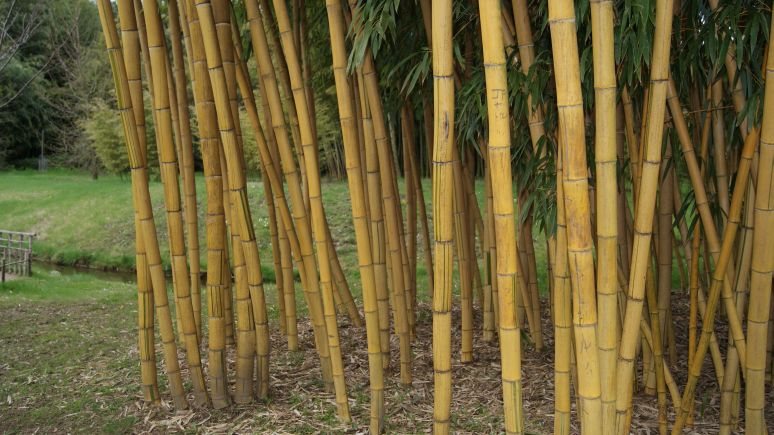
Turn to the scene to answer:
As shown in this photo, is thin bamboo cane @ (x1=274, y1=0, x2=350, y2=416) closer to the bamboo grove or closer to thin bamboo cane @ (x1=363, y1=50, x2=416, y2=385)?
the bamboo grove

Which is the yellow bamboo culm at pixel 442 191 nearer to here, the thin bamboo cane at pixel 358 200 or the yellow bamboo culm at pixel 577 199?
the yellow bamboo culm at pixel 577 199

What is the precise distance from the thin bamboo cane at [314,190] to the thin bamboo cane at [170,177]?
0.44 metres

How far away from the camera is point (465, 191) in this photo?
3055 millimetres

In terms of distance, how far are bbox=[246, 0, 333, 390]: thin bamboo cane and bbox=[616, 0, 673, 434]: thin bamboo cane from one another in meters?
1.19

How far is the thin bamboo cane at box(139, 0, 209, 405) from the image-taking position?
2316mm

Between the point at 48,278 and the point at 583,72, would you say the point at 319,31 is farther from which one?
the point at 48,278

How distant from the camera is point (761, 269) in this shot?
1882 mm

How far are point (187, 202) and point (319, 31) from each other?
1512 mm

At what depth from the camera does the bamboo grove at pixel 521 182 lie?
4.99 feet

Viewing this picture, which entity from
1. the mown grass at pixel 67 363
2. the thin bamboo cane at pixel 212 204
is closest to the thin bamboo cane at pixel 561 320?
the thin bamboo cane at pixel 212 204

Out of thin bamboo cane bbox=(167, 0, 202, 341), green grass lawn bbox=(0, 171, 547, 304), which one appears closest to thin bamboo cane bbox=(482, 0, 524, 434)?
thin bamboo cane bbox=(167, 0, 202, 341)

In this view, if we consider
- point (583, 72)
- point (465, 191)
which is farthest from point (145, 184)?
point (583, 72)

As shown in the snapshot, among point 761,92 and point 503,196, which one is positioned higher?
point 761,92

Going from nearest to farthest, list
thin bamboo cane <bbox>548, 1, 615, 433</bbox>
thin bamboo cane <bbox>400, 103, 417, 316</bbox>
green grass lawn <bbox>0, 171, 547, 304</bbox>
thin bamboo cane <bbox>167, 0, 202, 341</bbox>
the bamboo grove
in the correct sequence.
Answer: thin bamboo cane <bbox>548, 1, 615, 433</bbox> < the bamboo grove < thin bamboo cane <bbox>167, 0, 202, 341</bbox> < thin bamboo cane <bbox>400, 103, 417, 316</bbox> < green grass lawn <bbox>0, 171, 547, 304</bbox>
